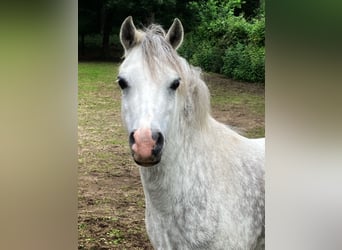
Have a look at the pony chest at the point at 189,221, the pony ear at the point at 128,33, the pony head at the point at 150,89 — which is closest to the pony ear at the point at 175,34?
the pony head at the point at 150,89

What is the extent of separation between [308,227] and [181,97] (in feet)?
3.11

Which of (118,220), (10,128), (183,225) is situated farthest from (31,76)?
(183,225)

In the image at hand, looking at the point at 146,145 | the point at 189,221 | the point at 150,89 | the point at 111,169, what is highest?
the point at 150,89

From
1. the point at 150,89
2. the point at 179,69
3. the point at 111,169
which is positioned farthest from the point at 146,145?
the point at 111,169

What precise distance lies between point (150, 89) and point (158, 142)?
206 mm

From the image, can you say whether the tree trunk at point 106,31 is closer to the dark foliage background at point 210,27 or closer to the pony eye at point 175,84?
the dark foliage background at point 210,27

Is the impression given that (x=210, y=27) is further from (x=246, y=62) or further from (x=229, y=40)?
(x=246, y=62)

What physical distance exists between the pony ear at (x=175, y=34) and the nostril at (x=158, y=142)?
39cm

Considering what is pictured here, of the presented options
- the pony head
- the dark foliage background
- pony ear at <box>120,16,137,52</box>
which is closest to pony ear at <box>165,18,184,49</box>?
the pony head

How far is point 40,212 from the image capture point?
92.7 inches

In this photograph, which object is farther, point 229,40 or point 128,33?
point 229,40

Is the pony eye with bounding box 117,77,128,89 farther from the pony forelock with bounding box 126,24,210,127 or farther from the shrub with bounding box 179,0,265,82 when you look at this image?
the shrub with bounding box 179,0,265,82

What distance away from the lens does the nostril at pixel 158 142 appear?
5.67 feet

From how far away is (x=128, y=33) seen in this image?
1.90 m
